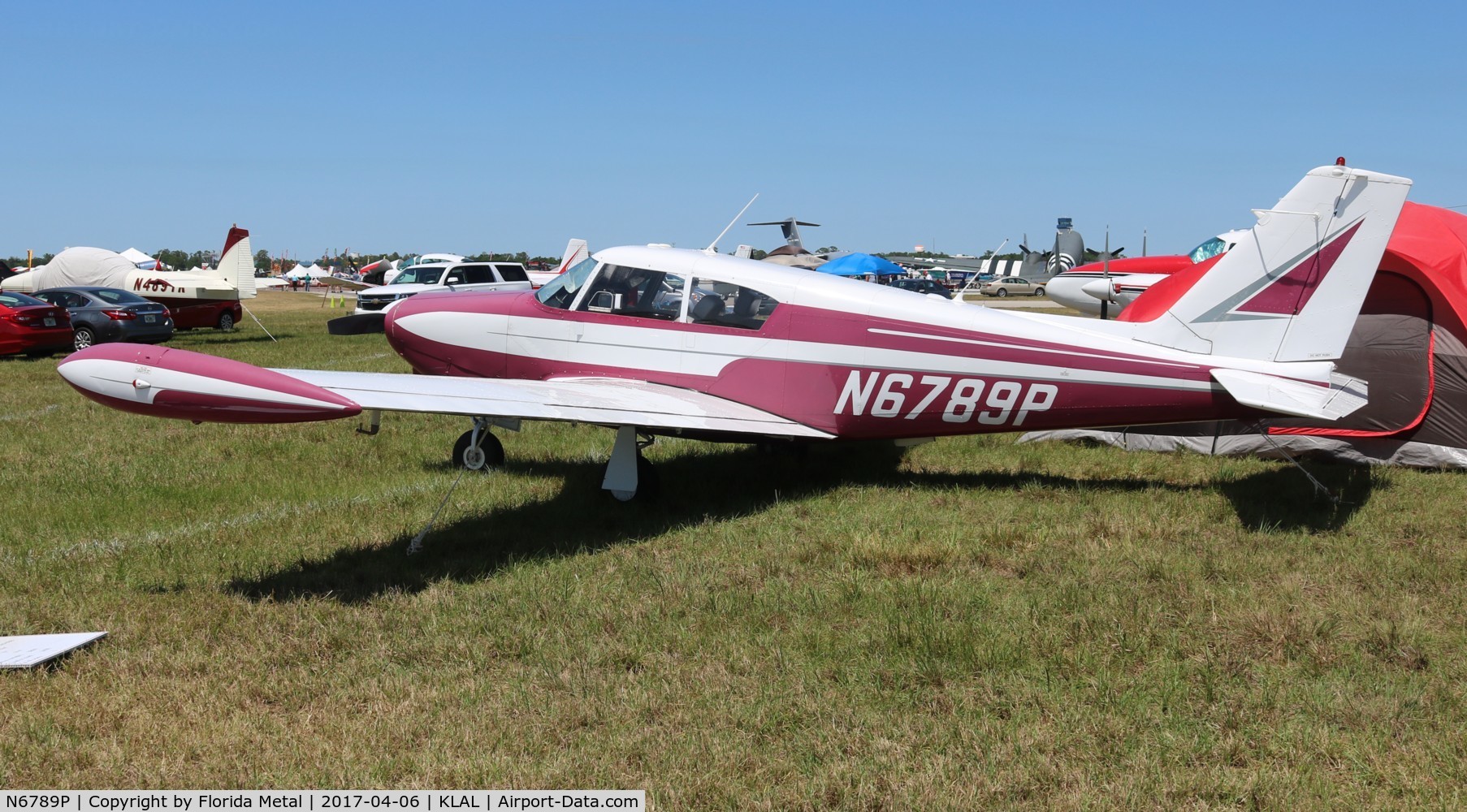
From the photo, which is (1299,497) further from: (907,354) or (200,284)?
(200,284)

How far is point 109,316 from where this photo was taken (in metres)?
20.4

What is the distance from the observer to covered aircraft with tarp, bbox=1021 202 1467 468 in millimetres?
9055

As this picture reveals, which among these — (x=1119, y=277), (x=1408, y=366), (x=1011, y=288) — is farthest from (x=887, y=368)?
(x=1011, y=288)

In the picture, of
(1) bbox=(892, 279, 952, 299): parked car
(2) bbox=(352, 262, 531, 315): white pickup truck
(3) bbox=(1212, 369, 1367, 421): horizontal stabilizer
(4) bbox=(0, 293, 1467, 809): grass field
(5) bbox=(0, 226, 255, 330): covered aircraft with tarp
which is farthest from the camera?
(1) bbox=(892, 279, 952, 299): parked car

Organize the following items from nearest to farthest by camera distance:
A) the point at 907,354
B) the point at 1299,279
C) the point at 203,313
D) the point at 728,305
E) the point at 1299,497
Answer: the point at 1299,279 → the point at 907,354 → the point at 1299,497 → the point at 728,305 → the point at 203,313

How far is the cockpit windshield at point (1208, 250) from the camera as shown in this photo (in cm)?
1873

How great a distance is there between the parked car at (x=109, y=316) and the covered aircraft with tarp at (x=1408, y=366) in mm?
18905

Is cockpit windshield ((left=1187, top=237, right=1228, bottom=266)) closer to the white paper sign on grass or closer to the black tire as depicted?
the black tire

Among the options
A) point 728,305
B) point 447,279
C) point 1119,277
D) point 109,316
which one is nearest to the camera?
point 728,305

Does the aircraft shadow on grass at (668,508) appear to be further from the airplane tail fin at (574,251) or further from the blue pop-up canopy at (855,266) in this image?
the blue pop-up canopy at (855,266)

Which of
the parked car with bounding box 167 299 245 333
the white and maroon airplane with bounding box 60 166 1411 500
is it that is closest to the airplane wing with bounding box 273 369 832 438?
the white and maroon airplane with bounding box 60 166 1411 500

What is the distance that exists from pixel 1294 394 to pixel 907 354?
2.56 metres

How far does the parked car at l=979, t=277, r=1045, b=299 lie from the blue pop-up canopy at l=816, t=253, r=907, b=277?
2204cm

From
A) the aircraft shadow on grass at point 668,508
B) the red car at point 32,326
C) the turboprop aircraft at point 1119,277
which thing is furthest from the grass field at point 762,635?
the red car at point 32,326
